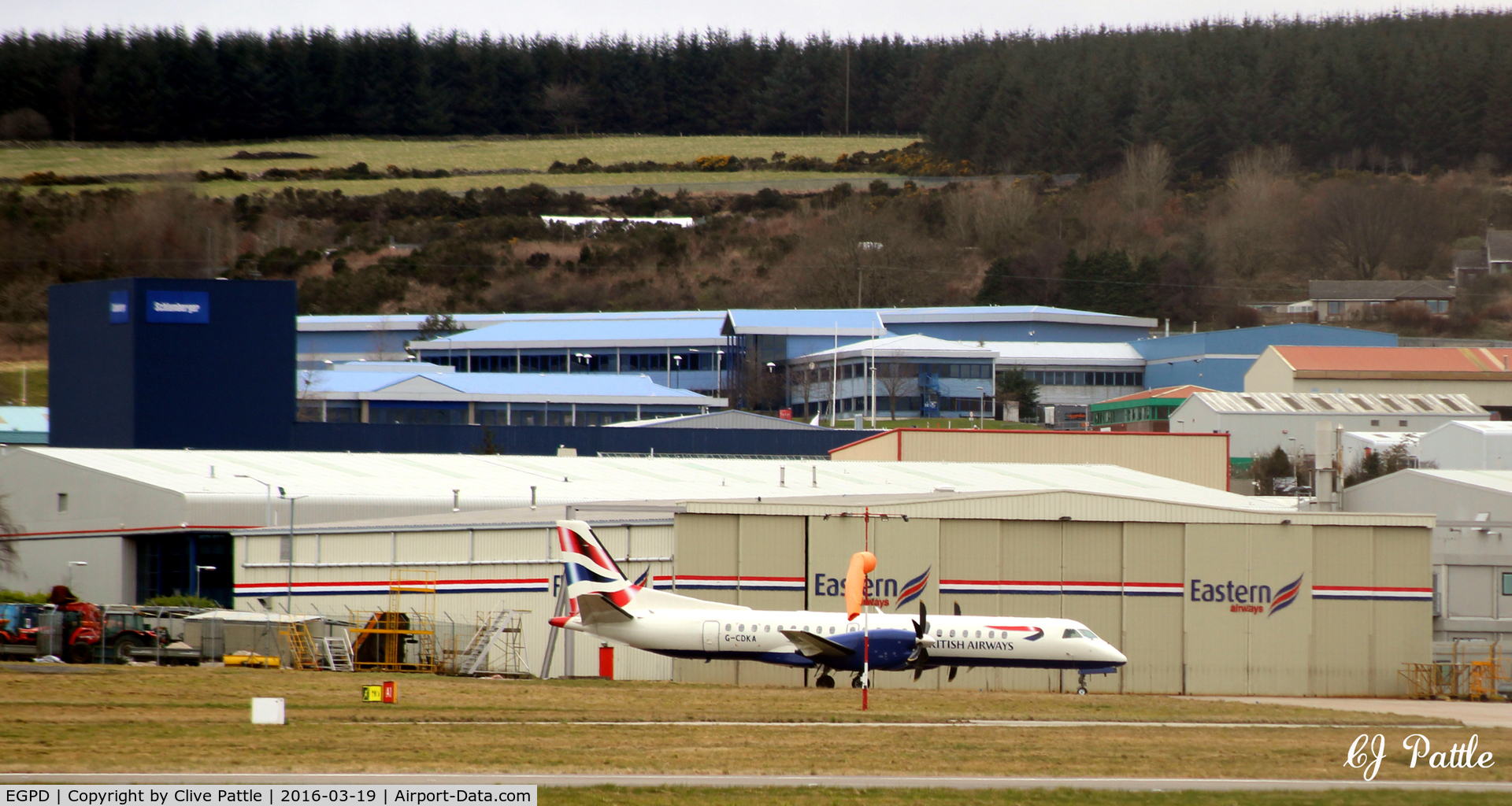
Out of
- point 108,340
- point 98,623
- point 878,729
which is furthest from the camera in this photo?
point 108,340

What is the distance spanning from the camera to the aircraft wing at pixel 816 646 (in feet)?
133

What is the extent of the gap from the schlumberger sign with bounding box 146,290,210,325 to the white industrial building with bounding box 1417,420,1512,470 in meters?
67.9

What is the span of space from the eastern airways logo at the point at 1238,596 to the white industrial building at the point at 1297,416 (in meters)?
59.0

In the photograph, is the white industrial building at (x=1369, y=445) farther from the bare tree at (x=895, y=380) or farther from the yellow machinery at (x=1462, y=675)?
the yellow machinery at (x=1462, y=675)

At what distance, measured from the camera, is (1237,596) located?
1876 inches

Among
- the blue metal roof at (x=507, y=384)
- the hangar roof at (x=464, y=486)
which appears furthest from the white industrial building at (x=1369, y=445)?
the blue metal roof at (x=507, y=384)

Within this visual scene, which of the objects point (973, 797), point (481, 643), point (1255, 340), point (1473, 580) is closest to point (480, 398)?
point (481, 643)

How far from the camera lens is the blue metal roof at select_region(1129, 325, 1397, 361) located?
455ft

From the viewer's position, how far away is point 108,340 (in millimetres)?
76250

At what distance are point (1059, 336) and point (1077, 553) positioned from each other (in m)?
106

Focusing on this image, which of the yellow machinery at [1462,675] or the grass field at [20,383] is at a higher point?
the grass field at [20,383]

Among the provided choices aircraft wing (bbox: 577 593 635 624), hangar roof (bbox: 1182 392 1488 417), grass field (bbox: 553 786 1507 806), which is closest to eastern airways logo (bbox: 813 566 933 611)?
aircraft wing (bbox: 577 593 635 624)

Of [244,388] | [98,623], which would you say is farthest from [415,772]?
[244,388]

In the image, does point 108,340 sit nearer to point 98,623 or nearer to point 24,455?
point 24,455
